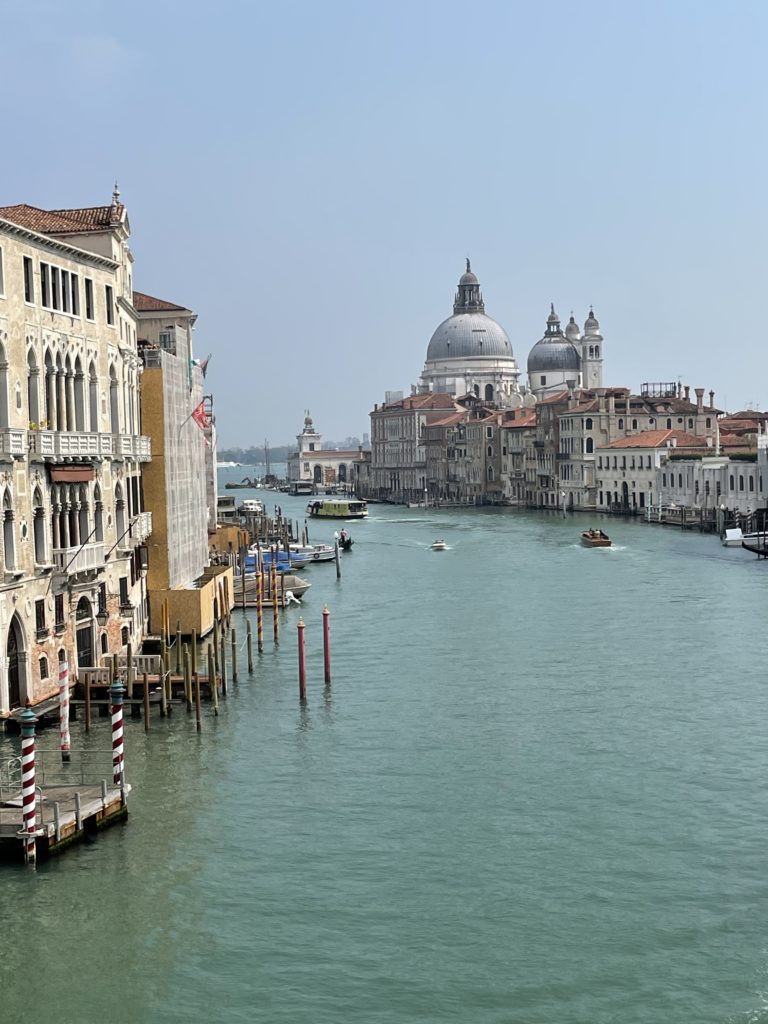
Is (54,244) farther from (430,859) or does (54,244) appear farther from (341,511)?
(341,511)

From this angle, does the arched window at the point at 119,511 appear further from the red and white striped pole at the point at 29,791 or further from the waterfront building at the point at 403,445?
the waterfront building at the point at 403,445

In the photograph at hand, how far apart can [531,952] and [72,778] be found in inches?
245

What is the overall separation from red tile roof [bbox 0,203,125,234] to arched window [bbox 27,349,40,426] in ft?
9.77

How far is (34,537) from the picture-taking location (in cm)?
1853

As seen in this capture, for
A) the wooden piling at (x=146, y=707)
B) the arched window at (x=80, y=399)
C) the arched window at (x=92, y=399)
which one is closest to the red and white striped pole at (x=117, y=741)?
the wooden piling at (x=146, y=707)

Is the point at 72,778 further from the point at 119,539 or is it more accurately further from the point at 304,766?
the point at 119,539

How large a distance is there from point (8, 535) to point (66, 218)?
637cm

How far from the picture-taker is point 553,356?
111 metres

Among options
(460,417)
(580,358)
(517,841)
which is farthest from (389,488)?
(517,841)

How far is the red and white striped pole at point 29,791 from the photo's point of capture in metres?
13.0

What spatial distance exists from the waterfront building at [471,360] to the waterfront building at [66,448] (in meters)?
96.3

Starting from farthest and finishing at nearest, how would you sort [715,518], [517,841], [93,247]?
[715,518]
[93,247]
[517,841]

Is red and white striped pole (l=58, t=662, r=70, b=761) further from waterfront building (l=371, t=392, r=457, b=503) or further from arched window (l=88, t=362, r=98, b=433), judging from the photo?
waterfront building (l=371, t=392, r=457, b=503)

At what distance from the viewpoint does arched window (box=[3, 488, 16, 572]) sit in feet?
57.4
